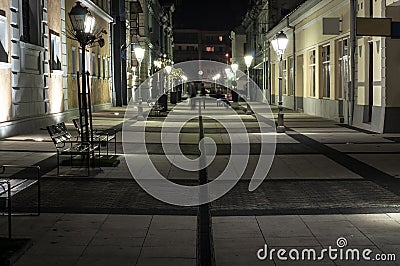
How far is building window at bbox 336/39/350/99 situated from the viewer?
25328mm

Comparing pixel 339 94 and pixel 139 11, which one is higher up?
pixel 139 11

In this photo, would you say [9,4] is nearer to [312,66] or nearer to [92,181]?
[92,181]

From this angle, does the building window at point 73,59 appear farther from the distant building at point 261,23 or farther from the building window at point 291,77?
the distant building at point 261,23

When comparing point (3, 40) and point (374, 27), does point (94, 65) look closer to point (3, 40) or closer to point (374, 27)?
point (3, 40)

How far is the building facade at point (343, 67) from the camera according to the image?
19.9 metres

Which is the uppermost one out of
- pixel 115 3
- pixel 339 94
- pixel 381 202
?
pixel 115 3

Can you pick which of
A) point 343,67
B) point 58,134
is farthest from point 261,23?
point 58,134

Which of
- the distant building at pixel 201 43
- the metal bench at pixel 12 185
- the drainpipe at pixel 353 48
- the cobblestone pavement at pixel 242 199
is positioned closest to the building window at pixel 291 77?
the drainpipe at pixel 353 48

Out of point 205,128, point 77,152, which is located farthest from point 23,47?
point 77,152

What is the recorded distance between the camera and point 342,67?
2683 cm

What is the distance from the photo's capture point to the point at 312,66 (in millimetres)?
34156

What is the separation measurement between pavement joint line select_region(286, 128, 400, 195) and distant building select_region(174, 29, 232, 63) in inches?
5523

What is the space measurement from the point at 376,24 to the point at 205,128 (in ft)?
31.2

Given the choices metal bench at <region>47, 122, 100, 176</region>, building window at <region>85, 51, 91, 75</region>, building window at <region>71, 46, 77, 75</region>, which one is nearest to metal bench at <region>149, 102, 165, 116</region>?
building window at <region>85, 51, 91, 75</region>
